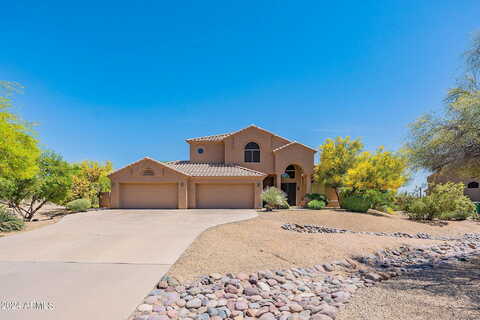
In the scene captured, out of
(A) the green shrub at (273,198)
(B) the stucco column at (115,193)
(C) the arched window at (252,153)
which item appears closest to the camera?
(A) the green shrub at (273,198)

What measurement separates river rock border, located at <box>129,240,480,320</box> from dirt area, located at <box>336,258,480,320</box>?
0.31 m

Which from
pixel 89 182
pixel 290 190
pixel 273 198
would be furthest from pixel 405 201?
pixel 89 182

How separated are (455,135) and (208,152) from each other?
18.6 metres

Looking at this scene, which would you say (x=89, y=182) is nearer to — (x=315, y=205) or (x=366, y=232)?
(x=315, y=205)

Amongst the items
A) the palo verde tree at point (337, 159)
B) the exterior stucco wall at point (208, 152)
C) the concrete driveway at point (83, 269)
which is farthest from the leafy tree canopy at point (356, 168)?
the concrete driveway at point (83, 269)

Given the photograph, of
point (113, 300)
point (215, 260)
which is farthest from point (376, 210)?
point (113, 300)

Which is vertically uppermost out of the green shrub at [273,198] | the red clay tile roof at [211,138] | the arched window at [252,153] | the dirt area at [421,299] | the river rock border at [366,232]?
the red clay tile roof at [211,138]

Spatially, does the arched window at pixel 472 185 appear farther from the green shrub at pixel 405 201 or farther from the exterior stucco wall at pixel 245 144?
the exterior stucco wall at pixel 245 144

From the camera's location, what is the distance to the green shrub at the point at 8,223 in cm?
1040

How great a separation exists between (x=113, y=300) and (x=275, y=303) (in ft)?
9.88

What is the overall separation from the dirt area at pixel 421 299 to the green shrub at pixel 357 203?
1050 centimetres

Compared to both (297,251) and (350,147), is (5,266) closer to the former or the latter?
(297,251)

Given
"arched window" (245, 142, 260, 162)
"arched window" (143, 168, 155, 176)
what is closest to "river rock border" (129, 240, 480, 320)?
"arched window" (143, 168, 155, 176)

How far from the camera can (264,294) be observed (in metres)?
4.96
